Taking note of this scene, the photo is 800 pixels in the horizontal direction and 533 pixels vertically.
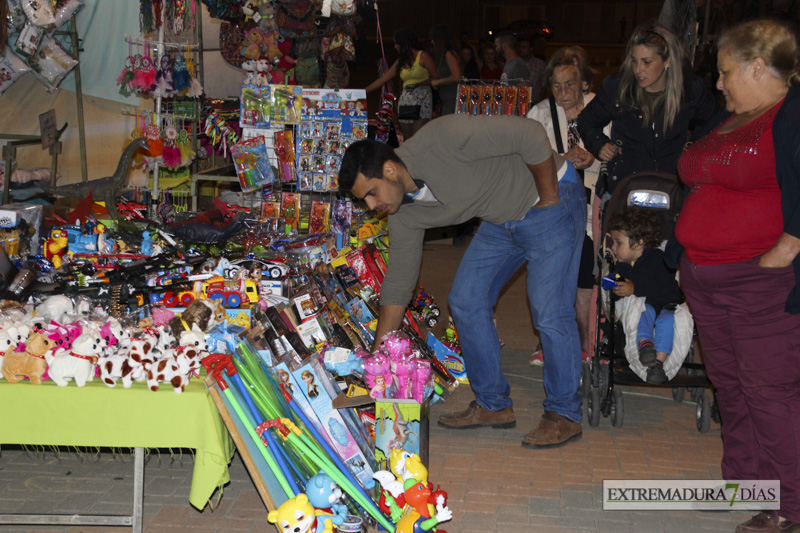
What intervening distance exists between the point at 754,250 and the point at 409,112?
6.06m

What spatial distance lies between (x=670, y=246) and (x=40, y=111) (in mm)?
6734

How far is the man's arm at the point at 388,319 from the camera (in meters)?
3.51

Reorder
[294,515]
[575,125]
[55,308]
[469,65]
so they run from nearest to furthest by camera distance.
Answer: [294,515] < [55,308] < [575,125] < [469,65]

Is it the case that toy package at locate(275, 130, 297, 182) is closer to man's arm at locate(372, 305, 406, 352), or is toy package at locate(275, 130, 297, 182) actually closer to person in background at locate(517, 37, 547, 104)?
man's arm at locate(372, 305, 406, 352)

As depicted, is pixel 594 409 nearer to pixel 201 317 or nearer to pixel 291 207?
pixel 201 317

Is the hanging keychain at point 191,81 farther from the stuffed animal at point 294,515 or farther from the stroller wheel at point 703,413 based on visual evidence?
the stroller wheel at point 703,413

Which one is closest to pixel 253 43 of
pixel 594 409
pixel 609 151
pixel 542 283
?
pixel 609 151

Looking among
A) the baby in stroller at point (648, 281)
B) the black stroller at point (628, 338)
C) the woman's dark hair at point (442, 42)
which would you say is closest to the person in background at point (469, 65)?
the woman's dark hair at point (442, 42)

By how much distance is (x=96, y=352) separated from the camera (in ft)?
10.0

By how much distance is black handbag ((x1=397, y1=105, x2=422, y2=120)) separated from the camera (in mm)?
8523

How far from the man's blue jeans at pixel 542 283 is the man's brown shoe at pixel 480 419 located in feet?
0.86

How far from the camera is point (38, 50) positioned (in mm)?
6562

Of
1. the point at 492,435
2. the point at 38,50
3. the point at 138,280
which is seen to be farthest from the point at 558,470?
the point at 38,50

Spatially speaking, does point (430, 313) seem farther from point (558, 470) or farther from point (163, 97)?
point (163, 97)
